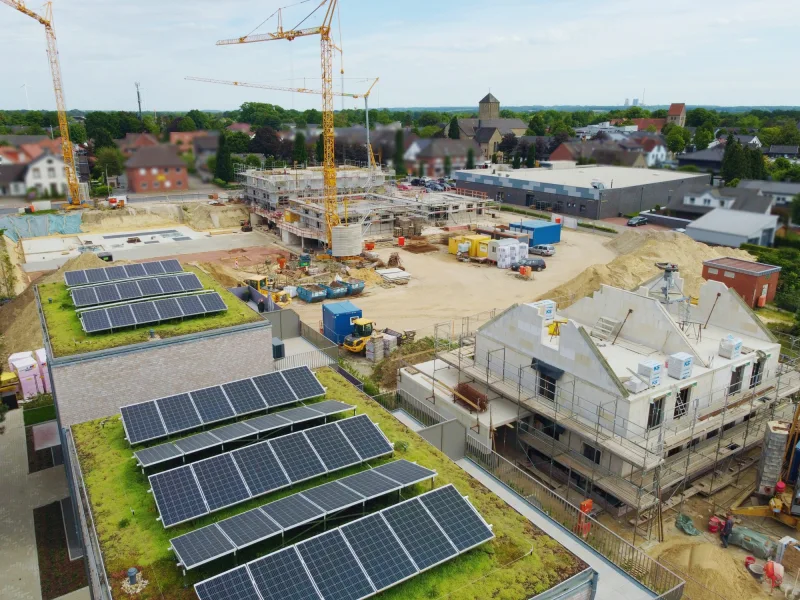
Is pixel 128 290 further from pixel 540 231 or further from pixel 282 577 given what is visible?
pixel 540 231

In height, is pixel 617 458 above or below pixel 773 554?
above

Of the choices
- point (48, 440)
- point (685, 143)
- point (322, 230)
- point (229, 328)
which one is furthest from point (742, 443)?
point (685, 143)

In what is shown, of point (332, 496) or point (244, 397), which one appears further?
point (244, 397)

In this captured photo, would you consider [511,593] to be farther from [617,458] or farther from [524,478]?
[617,458]

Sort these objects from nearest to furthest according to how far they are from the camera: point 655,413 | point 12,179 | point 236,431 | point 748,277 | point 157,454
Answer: point 157,454
point 236,431
point 655,413
point 748,277
point 12,179

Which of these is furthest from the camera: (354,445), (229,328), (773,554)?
(229,328)

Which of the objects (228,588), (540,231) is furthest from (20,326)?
(540,231)
